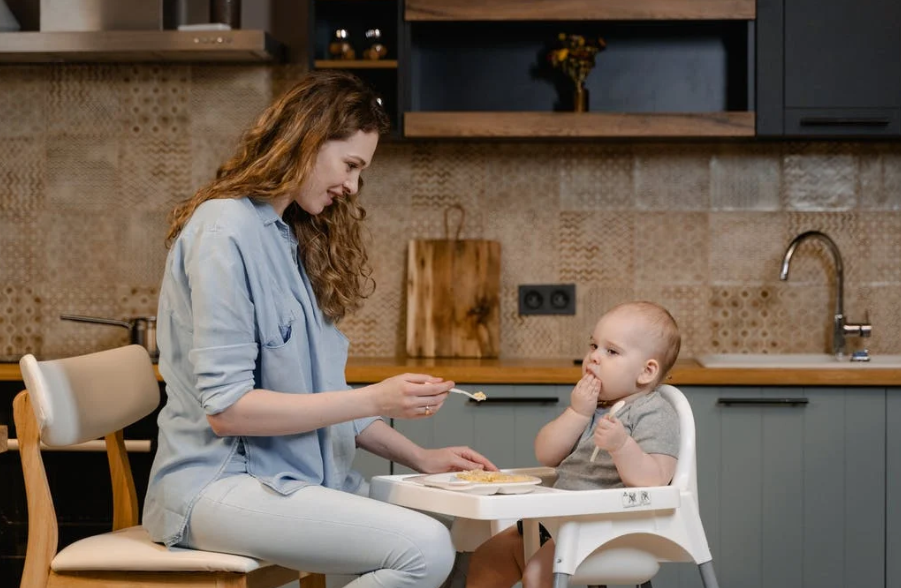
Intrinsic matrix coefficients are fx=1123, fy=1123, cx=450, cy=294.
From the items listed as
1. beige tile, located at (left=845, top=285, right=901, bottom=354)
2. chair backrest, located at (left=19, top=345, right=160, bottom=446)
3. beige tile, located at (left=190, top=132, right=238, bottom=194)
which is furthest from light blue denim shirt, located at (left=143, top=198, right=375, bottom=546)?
beige tile, located at (left=845, top=285, right=901, bottom=354)

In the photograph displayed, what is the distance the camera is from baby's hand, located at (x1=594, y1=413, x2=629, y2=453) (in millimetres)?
1749

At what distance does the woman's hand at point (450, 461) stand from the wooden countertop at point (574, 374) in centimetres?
93

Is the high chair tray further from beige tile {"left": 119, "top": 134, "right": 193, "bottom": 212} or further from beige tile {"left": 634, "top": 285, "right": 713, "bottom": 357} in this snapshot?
beige tile {"left": 119, "top": 134, "right": 193, "bottom": 212}

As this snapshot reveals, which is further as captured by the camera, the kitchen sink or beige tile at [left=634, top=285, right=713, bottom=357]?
beige tile at [left=634, top=285, right=713, bottom=357]

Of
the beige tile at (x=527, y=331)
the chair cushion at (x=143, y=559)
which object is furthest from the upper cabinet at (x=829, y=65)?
the chair cushion at (x=143, y=559)

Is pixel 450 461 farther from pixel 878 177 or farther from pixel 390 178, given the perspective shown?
pixel 878 177

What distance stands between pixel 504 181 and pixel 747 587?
4.63ft

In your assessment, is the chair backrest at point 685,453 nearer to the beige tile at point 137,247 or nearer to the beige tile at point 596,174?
the beige tile at point 596,174

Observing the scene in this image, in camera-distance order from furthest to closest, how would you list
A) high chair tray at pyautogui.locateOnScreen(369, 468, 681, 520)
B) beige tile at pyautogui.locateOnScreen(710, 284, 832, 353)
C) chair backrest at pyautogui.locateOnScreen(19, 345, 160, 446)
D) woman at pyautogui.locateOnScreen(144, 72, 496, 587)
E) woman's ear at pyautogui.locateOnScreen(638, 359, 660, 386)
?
beige tile at pyautogui.locateOnScreen(710, 284, 832, 353)
woman's ear at pyautogui.locateOnScreen(638, 359, 660, 386)
chair backrest at pyautogui.locateOnScreen(19, 345, 160, 446)
woman at pyautogui.locateOnScreen(144, 72, 496, 587)
high chair tray at pyautogui.locateOnScreen(369, 468, 681, 520)

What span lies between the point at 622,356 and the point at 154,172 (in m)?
2.09

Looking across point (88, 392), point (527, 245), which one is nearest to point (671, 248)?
point (527, 245)

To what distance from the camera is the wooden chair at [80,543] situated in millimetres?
1717

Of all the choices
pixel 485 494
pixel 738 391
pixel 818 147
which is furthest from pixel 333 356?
pixel 818 147

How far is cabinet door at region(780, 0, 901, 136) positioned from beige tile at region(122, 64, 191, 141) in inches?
73.2
